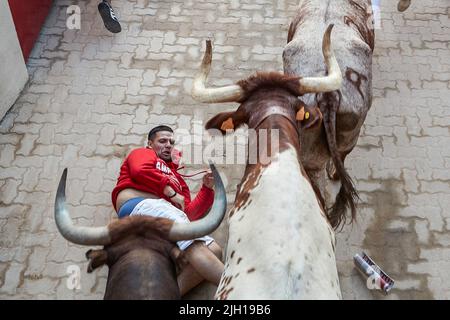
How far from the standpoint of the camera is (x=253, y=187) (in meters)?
2.97

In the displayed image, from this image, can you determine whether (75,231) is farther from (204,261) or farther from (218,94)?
(218,94)

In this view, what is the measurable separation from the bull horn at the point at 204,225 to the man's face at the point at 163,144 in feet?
4.56

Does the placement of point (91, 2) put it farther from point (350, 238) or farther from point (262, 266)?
point (262, 266)

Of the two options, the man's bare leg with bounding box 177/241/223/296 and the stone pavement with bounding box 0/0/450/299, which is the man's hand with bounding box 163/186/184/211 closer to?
the man's bare leg with bounding box 177/241/223/296

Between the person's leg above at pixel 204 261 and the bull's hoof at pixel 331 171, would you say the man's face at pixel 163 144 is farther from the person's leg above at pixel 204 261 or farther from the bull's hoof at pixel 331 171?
the bull's hoof at pixel 331 171

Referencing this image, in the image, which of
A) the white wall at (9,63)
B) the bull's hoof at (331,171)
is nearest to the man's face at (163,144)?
the bull's hoof at (331,171)

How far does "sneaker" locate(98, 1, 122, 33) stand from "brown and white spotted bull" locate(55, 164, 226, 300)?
4185mm

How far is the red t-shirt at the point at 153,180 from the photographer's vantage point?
149 inches

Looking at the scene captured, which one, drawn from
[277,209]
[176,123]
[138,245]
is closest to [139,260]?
[138,245]

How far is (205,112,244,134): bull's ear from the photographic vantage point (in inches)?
137

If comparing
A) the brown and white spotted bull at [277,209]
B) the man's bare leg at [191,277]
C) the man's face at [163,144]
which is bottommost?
the man's bare leg at [191,277]

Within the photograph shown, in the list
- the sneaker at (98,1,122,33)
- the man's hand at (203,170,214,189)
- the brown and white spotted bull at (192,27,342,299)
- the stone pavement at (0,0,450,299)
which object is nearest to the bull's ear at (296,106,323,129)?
the brown and white spotted bull at (192,27,342,299)

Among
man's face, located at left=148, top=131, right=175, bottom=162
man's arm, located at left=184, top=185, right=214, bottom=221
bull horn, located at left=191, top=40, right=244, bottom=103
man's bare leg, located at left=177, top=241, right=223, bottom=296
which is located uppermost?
bull horn, located at left=191, top=40, right=244, bottom=103
